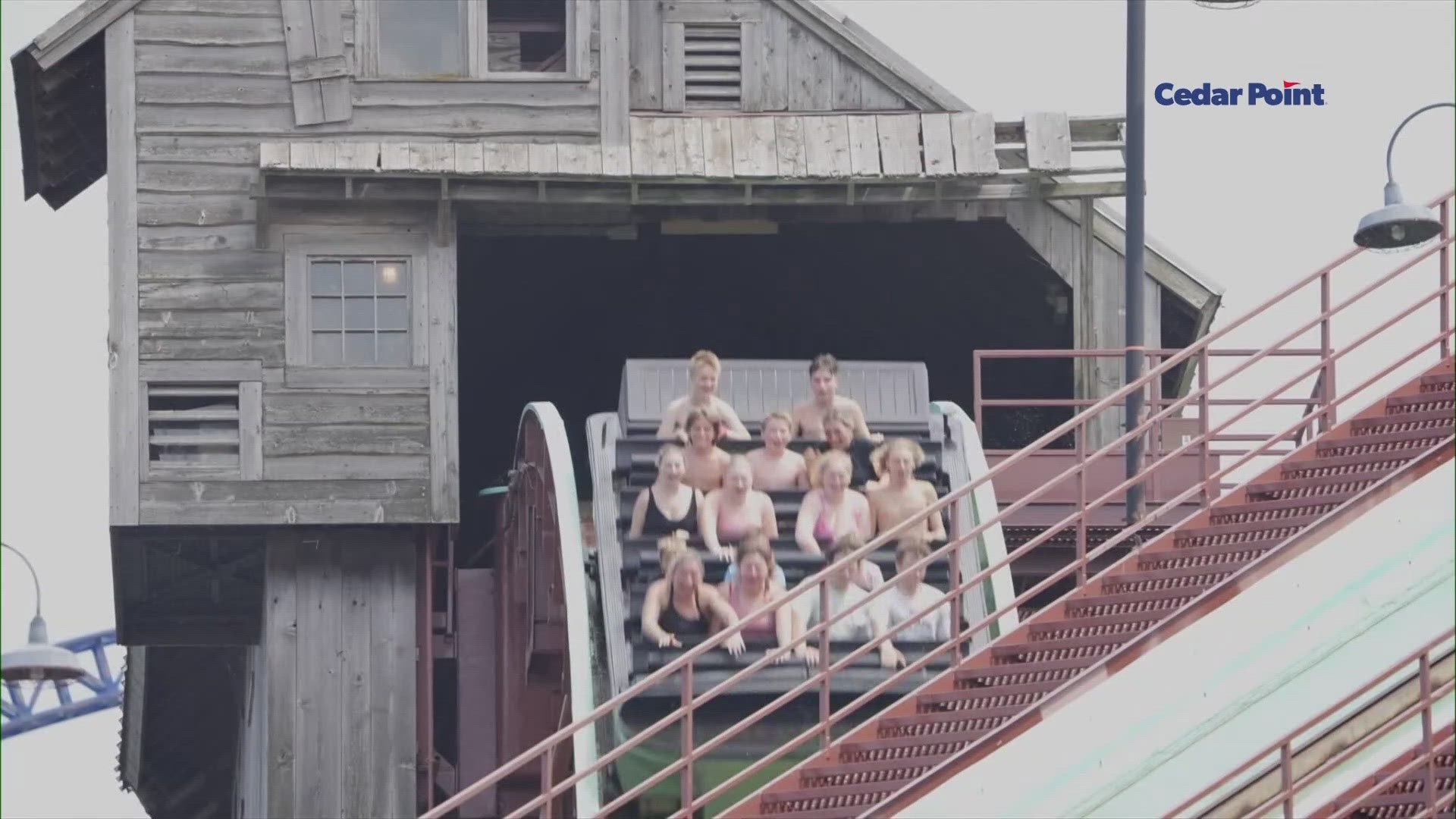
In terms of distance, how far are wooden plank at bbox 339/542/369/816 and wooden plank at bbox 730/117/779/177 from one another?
411 centimetres

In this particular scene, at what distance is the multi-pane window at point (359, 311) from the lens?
2284 cm

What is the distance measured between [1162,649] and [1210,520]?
1.09 metres

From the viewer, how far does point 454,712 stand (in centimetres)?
2619

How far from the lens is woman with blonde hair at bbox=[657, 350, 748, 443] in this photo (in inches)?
638

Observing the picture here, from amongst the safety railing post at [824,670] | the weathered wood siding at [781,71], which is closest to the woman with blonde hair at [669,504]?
the safety railing post at [824,670]

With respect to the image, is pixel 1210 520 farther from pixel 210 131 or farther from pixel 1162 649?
pixel 210 131

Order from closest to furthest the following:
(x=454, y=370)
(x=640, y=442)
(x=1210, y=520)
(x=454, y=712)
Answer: (x=1210, y=520), (x=640, y=442), (x=454, y=370), (x=454, y=712)

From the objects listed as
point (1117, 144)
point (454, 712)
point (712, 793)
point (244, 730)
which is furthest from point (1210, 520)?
point (244, 730)

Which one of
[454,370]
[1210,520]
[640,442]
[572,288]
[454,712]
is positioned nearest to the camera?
[1210,520]

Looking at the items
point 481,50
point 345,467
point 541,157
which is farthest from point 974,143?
point 345,467

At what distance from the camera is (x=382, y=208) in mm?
22938

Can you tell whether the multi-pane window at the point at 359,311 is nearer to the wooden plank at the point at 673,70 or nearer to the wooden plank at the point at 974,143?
the wooden plank at the point at 673,70

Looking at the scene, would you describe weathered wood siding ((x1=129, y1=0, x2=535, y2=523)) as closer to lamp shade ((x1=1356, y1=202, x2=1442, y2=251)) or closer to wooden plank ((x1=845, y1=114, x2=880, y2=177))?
wooden plank ((x1=845, y1=114, x2=880, y2=177))

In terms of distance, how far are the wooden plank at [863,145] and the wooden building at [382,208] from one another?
0.02m
